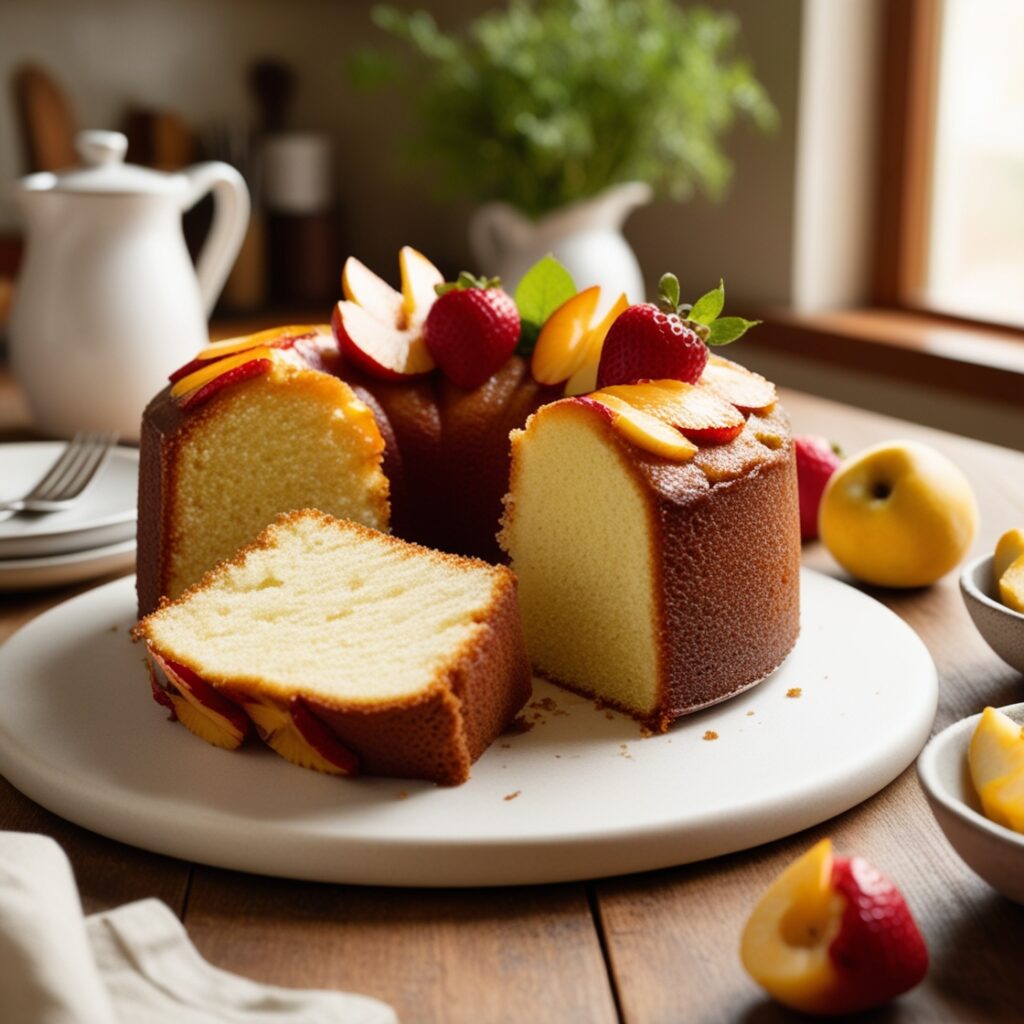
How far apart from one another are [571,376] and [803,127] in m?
2.16

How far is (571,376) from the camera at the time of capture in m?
1.74

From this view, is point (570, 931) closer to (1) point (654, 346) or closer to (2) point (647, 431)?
(2) point (647, 431)

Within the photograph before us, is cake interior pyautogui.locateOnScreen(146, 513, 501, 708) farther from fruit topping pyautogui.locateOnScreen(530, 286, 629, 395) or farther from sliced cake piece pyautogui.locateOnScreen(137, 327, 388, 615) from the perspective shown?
fruit topping pyautogui.locateOnScreen(530, 286, 629, 395)

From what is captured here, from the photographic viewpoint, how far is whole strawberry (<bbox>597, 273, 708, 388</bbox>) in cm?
158

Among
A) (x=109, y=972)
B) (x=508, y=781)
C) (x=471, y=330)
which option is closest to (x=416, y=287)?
(x=471, y=330)

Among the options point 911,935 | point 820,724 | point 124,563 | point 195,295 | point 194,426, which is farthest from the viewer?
point 195,295

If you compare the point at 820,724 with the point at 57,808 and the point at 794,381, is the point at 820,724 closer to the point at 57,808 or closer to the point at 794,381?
the point at 57,808

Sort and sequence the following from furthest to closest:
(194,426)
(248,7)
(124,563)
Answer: (248,7)
(124,563)
(194,426)

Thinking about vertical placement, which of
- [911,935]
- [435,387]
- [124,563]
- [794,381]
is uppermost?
[435,387]

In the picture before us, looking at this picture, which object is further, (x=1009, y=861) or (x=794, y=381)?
(x=794, y=381)

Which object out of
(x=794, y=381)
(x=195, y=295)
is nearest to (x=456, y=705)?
(x=195, y=295)

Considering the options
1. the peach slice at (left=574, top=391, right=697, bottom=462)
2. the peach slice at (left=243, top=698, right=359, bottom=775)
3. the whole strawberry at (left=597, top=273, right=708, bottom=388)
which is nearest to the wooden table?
the peach slice at (left=243, top=698, right=359, bottom=775)

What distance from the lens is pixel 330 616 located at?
1433 millimetres

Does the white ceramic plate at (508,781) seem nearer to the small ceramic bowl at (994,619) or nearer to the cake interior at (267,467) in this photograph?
the small ceramic bowl at (994,619)
